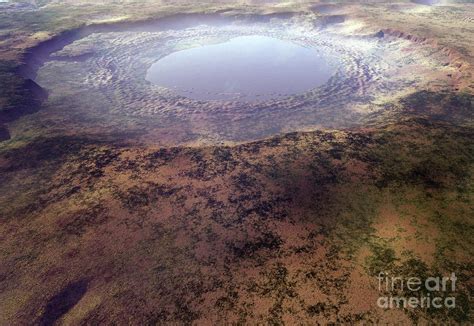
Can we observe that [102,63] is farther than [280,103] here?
Yes

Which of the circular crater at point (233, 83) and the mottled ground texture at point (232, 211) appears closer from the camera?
A: the mottled ground texture at point (232, 211)

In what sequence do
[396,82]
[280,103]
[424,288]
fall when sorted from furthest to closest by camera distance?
[396,82] → [280,103] → [424,288]

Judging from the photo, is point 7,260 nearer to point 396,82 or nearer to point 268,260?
point 268,260

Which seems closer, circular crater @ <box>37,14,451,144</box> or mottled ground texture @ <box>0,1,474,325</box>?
mottled ground texture @ <box>0,1,474,325</box>

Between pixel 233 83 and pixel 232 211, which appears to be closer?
pixel 232 211

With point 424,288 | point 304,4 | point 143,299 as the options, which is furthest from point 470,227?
point 304,4

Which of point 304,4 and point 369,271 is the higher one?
point 304,4

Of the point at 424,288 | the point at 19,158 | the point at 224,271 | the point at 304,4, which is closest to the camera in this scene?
the point at 424,288
